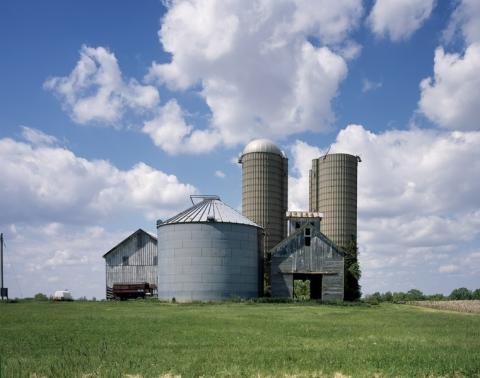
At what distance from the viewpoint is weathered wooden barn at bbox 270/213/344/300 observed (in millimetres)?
64938

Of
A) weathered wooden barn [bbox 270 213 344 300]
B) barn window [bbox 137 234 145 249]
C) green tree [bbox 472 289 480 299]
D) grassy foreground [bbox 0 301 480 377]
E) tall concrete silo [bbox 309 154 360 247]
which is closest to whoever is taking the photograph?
grassy foreground [bbox 0 301 480 377]

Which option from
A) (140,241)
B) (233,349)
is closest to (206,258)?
(140,241)

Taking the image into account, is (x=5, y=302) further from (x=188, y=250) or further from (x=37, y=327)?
(x=37, y=327)

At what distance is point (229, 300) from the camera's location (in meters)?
60.8

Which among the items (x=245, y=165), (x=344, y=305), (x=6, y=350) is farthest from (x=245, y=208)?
(x=6, y=350)

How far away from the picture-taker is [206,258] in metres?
61.5

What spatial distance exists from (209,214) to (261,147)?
18.0 metres

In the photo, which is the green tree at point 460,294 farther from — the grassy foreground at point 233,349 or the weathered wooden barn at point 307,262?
the grassy foreground at point 233,349

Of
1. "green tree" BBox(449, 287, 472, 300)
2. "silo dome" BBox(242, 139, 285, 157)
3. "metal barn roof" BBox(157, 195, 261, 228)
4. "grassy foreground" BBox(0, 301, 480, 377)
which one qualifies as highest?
"silo dome" BBox(242, 139, 285, 157)

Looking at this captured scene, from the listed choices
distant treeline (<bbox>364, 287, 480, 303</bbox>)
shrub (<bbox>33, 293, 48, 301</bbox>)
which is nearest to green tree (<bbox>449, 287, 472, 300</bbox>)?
distant treeline (<bbox>364, 287, 480, 303</bbox>)

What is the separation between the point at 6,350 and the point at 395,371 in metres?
13.7

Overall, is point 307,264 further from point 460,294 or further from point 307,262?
point 460,294

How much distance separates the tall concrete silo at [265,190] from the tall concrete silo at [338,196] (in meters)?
6.06

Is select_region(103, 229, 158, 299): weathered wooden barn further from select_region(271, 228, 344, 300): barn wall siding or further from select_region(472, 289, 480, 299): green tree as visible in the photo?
select_region(472, 289, 480, 299): green tree
